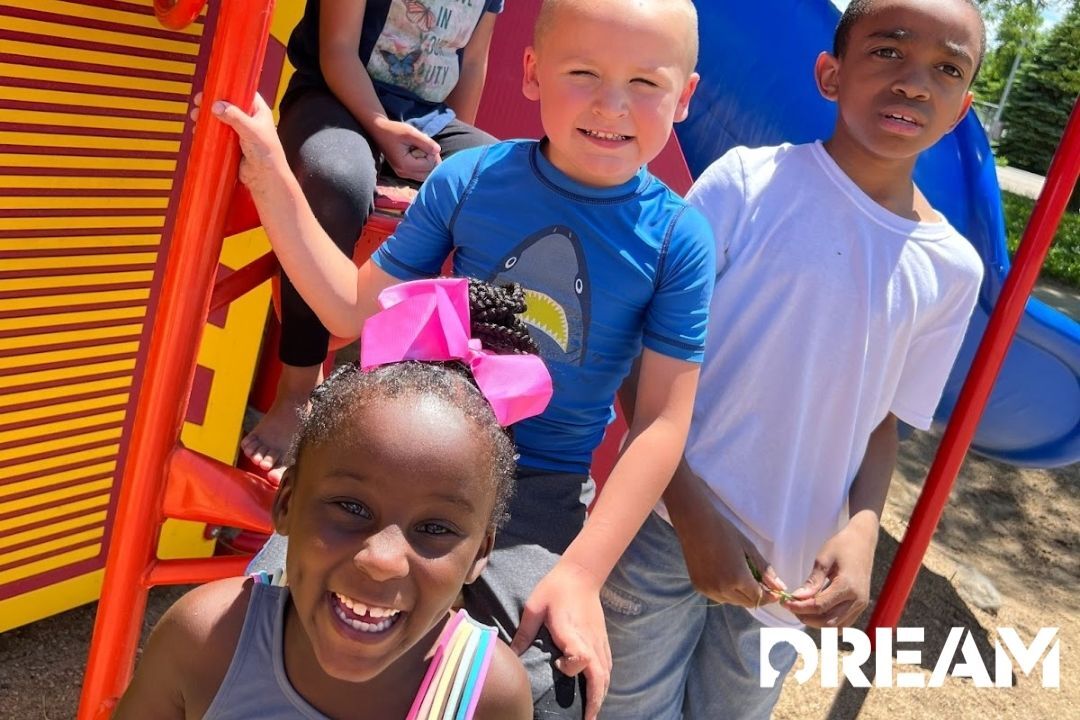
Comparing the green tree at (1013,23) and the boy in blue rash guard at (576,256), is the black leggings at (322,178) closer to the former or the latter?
the boy in blue rash guard at (576,256)

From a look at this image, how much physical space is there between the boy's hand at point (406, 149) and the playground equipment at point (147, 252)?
320 mm

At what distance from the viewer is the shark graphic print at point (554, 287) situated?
1.43 m

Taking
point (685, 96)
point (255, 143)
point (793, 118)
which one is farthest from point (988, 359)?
point (255, 143)

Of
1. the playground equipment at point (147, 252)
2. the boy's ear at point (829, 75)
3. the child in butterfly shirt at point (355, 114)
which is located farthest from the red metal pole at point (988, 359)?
the child in butterfly shirt at point (355, 114)

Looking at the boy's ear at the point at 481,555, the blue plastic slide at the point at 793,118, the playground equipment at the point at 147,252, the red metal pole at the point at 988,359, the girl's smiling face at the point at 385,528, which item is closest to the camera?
the girl's smiling face at the point at 385,528

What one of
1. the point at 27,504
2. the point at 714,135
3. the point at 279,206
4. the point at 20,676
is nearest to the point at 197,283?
the point at 279,206

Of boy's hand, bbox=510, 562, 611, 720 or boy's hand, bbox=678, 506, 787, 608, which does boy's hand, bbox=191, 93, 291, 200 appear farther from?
boy's hand, bbox=678, 506, 787, 608

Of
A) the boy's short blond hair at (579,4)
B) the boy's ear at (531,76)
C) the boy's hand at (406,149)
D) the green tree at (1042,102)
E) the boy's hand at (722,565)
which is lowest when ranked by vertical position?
the boy's hand at (722,565)

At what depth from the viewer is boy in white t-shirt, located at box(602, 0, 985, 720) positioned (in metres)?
1.74

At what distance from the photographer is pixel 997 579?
4609mm

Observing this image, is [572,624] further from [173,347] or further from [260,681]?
[173,347]

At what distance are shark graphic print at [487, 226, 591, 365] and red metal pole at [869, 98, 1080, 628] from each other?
47.7 inches

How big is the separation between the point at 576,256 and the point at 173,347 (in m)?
0.54

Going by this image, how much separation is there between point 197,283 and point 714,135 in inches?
74.5
